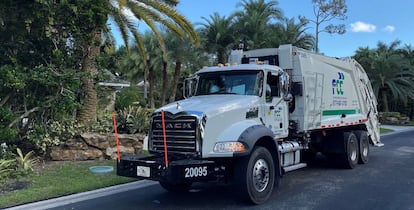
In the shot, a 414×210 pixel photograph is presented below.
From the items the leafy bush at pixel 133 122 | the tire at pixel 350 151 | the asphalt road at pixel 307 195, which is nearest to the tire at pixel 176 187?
the asphalt road at pixel 307 195

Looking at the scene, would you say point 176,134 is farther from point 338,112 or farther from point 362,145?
point 362,145

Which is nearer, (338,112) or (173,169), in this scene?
(173,169)

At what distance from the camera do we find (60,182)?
342 inches

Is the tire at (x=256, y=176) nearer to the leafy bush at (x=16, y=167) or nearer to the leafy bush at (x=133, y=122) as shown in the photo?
the leafy bush at (x=16, y=167)

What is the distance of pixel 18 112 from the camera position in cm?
994

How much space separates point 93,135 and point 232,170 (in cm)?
589

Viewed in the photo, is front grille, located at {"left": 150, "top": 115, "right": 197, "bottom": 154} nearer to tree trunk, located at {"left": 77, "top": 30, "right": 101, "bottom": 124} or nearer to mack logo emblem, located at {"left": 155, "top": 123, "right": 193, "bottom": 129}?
mack logo emblem, located at {"left": 155, "top": 123, "right": 193, "bottom": 129}

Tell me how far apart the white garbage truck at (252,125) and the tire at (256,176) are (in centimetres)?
2

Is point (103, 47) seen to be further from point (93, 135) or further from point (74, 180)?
point (74, 180)

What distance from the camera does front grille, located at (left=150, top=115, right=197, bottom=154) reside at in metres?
6.85

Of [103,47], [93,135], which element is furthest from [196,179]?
[103,47]

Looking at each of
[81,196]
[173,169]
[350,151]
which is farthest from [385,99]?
[173,169]

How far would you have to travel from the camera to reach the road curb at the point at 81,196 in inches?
278

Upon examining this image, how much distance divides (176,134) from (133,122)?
641 centimetres
